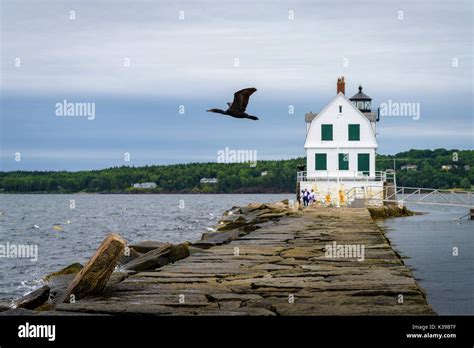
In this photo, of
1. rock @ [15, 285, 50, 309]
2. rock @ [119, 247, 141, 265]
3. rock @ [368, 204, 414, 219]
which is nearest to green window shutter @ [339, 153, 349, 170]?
rock @ [368, 204, 414, 219]

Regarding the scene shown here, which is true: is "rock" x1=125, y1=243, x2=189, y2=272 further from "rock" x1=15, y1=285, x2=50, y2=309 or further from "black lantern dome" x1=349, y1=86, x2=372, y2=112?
"black lantern dome" x1=349, y1=86, x2=372, y2=112

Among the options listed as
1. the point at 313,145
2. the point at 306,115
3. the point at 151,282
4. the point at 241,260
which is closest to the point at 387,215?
the point at 313,145

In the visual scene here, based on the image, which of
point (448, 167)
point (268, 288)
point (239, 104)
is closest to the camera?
point (268, 288)

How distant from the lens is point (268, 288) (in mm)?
8211

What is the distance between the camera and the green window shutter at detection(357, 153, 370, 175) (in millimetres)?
43531

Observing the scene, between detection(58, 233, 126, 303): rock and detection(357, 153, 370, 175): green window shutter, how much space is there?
3638cm

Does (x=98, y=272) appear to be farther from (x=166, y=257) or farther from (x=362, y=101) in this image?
(x=362, y=101)

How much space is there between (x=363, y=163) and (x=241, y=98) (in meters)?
32.1

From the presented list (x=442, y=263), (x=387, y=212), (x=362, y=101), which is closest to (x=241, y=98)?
(x=442, y=263)

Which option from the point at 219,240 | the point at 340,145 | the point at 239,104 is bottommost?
the point at 219,240

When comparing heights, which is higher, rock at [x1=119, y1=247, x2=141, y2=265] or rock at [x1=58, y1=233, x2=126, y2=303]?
rock at [x1=58, y1=233, x2=126, y2=303]
